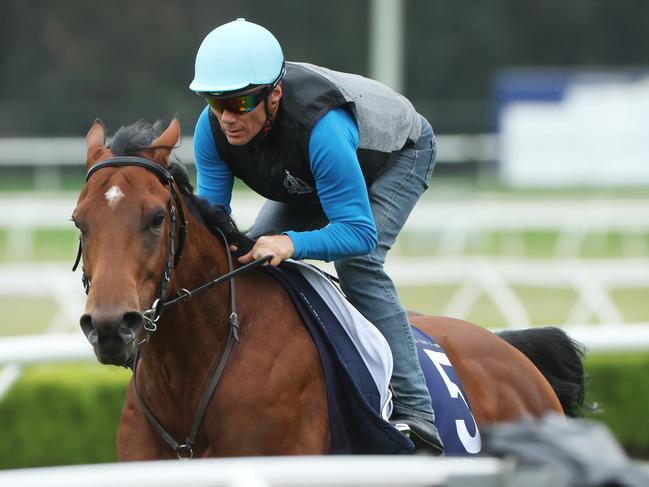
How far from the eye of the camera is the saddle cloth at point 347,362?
12.1 ft

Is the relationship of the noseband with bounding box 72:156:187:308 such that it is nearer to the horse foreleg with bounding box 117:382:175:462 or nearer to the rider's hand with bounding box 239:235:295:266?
the rider's hand with bounding box 239:235:295:266

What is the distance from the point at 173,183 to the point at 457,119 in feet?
80.4

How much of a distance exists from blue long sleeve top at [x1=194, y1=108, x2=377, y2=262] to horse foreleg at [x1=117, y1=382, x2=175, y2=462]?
2.11 feet

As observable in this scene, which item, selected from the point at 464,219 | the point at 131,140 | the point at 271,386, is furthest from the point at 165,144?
the point at 464,219

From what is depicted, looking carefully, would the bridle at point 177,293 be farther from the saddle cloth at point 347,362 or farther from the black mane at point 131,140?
the saddle cloth at point 347,362

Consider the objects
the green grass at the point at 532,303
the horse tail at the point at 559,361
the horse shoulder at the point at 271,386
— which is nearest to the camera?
the horse shoulder at the point at 271,386

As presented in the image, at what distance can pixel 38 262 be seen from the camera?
14.7 m

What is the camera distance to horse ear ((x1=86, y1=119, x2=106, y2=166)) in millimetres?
3598

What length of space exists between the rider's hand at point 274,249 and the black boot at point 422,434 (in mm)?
622

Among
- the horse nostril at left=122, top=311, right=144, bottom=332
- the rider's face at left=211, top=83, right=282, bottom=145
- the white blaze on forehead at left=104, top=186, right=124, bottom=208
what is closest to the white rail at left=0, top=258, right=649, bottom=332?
the rider's face at left=211, top=83, right=282, bottom=145

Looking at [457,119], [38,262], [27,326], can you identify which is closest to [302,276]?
[27,326]

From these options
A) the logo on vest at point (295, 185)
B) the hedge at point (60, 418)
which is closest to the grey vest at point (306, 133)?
the logo on vest at point (295, 185)

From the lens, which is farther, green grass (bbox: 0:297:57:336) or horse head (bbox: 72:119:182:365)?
green grass (bbox: 0:297:57:336)

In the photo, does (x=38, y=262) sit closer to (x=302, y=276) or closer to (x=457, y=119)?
(x=302, y=276)
